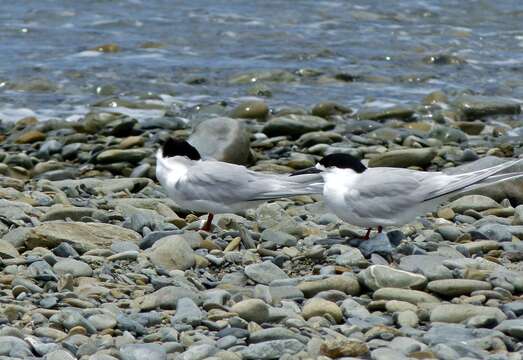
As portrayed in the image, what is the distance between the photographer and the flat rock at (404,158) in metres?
8.13

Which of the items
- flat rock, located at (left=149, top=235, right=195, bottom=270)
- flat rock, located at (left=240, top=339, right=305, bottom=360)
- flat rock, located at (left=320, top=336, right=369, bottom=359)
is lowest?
flat rock, located at (left=149, top=235, right=195, bottom=270)

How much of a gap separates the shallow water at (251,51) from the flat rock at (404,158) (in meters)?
2.65

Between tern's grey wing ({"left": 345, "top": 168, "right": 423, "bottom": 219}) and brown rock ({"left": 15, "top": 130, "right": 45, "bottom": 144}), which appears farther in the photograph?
brown rock ({"left": 15, "top": 130, "right": 45, "bottom": 144})

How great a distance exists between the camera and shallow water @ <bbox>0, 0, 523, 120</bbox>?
11.6 meters

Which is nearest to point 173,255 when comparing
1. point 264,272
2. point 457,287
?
point 264,272

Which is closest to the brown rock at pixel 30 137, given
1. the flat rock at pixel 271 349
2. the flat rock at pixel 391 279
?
the flat rock at pixel 391 279

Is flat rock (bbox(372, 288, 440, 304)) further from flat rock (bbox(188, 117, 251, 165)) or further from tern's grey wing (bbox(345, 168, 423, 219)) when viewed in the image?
flat rock (bbox(188, 117, 251, 165))

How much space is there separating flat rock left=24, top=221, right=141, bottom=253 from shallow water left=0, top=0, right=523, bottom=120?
4880 mm

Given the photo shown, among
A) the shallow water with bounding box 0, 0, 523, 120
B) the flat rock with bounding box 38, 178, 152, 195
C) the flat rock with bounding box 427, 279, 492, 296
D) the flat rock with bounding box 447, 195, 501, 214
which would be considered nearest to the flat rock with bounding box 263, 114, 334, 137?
the shallow water with bounding box 0, 0, 523, 120

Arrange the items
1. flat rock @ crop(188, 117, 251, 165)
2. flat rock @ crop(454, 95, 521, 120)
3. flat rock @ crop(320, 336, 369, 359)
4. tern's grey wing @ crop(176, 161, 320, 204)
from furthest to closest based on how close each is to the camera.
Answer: flat rock @ crop(454, 95, 521, 120), flat rock @ crop(188, 117, 251, 165), tern's grey wing @ crop(176, 161, 320, 204), flat rock @ crop(320, 336, 369, 359)

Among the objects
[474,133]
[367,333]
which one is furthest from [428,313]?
[474,133]

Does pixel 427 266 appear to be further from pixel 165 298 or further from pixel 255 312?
pixel 165 298

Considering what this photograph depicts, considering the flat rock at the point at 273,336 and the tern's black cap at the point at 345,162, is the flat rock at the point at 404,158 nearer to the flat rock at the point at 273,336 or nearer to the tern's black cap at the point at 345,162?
the tern's black cap at the point at 345,162

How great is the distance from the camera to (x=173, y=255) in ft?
17.2
